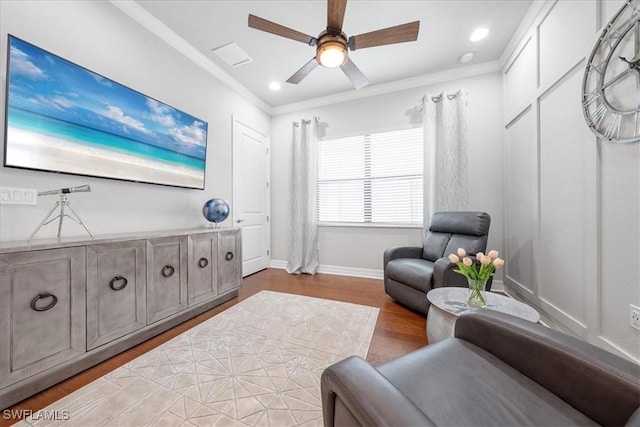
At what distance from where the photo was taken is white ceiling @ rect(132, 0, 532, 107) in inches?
90.0

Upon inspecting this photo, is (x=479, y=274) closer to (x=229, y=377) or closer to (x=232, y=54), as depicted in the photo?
(x=229, y=377)

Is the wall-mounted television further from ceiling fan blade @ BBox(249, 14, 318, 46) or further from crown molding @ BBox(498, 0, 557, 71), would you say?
crown molding @ BBox(498, 0, 557, 71)

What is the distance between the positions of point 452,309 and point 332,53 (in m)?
2.06

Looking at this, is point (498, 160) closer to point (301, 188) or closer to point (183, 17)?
point (301, 188)

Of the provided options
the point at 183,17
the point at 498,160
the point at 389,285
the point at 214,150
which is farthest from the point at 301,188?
the point at 498,160

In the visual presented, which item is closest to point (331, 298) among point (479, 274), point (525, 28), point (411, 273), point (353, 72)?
point (411, 273)

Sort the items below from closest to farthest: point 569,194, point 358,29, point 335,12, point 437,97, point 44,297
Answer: point 44,297
point 335,12
point 569,194
point 358,29
point 437,97

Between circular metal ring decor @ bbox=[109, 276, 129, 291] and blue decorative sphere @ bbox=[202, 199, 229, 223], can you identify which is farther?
blue decorative sphere @ bbox=[202, 199, 229, 223]

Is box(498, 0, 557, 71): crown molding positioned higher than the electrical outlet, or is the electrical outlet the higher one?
box(498, 0, 557, 71): crown molding

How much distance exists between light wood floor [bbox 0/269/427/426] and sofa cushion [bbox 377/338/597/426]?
0.87 m

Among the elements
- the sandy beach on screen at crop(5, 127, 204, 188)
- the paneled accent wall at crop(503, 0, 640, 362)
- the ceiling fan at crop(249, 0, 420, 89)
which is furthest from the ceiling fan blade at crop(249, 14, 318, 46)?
the paneled accent wall at crop(503, 0, 640, 362)
